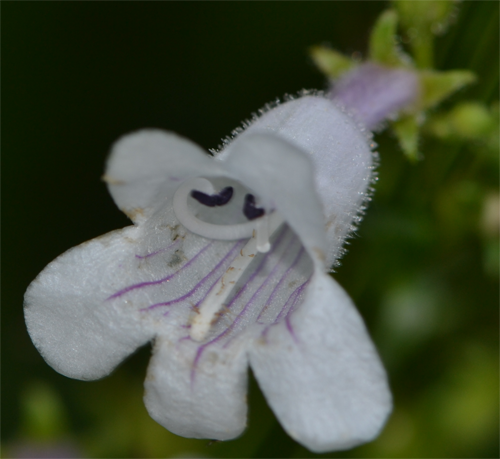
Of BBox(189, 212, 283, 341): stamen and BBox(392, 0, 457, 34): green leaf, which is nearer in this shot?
BBox(189, 212, 283, 341): stamen

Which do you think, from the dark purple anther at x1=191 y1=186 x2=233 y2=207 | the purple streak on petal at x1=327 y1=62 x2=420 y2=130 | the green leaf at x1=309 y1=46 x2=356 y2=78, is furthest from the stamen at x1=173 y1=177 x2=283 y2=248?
the green leaf at x1=309 y1=46 x2=356 y2=78

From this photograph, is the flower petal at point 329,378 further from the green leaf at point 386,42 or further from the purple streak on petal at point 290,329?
the green leaf at point 386,42

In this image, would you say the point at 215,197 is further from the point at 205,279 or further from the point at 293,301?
the point at 293,301

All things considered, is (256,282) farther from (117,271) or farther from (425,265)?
(425,265)

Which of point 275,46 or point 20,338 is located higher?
point 275,46

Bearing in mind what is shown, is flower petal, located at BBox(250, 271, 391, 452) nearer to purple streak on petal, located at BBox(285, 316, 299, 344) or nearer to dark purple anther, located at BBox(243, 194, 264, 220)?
purple streak on petal, located at BBox(285, 316, 299, 344)

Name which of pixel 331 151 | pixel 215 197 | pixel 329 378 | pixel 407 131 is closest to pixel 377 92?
pixel 407 131

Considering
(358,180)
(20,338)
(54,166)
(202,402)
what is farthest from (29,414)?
(358,180)
